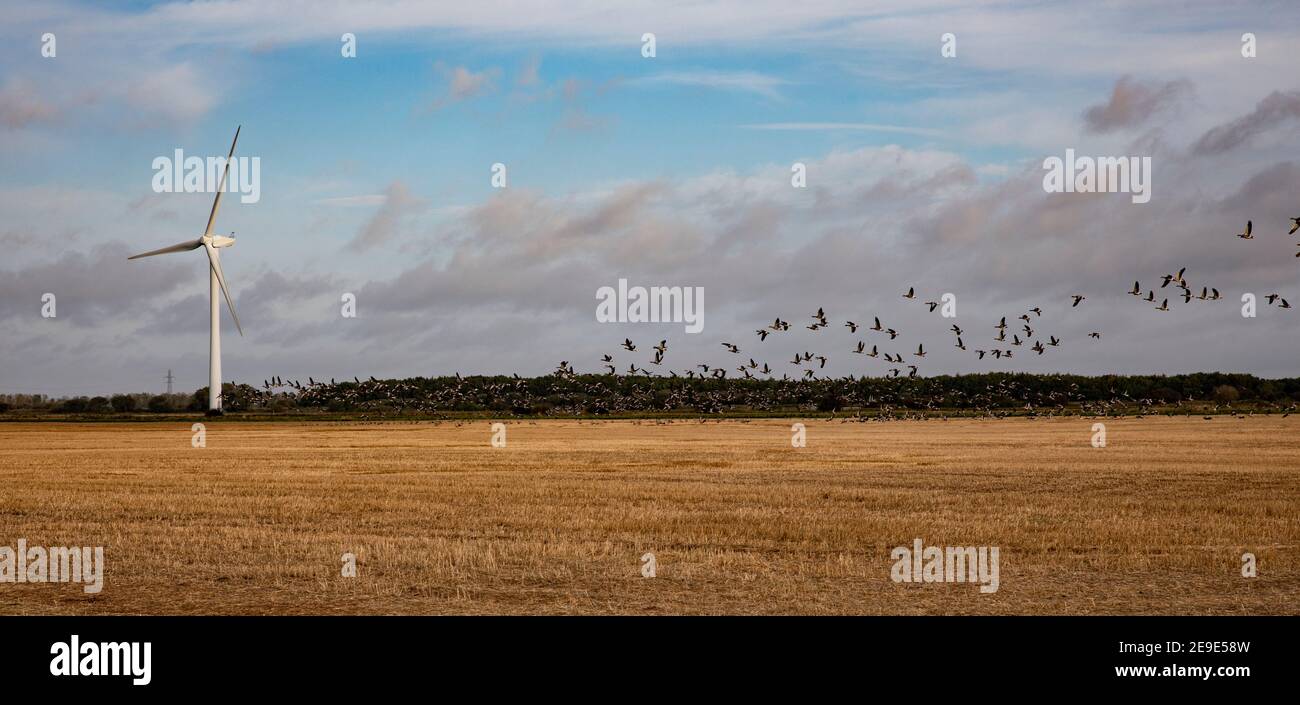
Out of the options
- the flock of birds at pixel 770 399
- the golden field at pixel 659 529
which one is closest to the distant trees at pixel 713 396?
the flock of birds at pixel 770 399

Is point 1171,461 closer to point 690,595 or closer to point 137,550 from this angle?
point 690,595

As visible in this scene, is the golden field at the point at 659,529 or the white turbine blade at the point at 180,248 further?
the white turbine blade at the point at 180,248

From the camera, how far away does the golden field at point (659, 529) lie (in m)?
19.4

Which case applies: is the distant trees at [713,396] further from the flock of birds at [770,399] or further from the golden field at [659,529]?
the golden field at [659,529]

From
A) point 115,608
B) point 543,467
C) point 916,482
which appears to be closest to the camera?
point 115,608

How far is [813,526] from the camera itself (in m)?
28.5

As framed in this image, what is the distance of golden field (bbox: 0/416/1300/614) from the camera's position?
1939 cm

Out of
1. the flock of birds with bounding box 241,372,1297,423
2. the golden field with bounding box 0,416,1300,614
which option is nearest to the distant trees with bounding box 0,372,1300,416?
the flock of birds with bounding box 241,372,1297,423

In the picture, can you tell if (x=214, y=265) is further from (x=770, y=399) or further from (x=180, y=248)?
(x=770, y=399)

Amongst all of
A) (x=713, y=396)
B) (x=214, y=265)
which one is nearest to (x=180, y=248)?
(x=214, y=265)

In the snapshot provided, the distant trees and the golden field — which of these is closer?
the golden field

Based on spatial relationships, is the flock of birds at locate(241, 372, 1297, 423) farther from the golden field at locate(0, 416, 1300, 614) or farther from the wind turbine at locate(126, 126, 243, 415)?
the golden field at locate(0, 416, 1300, 614)
